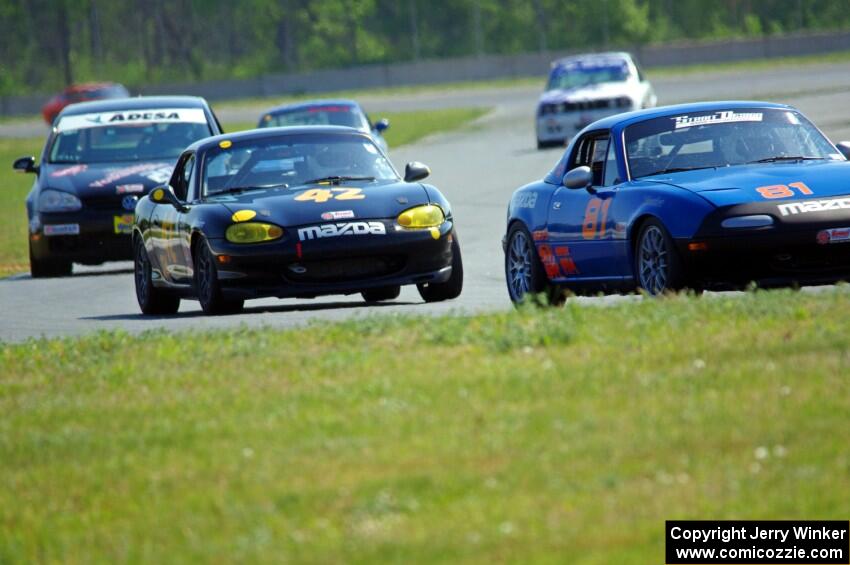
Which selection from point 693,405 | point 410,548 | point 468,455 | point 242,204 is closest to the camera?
point 410,548

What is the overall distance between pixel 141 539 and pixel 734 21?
293 ft

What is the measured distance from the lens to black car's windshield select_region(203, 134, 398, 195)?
12.7 m

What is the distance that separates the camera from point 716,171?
10773 mm

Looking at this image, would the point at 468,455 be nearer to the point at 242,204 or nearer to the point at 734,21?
the point at 242,204

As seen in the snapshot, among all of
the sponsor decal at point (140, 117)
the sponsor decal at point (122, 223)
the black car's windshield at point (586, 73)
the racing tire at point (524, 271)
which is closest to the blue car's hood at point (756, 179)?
the racing tire at point (524, 271)

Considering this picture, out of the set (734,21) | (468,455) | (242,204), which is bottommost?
(734,21)

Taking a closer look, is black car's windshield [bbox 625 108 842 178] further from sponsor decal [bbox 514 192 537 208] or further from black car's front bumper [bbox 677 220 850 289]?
black car's front bumper [bbox 677 220 850 289]

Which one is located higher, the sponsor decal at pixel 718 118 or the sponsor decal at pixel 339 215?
the sponsor decal at pixel 718 118

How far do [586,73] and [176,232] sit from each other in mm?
21734

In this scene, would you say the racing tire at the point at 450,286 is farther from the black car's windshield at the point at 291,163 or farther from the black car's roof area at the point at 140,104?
the black car's roof area at the point at 140,104

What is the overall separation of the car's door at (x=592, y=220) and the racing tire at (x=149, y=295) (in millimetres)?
3458

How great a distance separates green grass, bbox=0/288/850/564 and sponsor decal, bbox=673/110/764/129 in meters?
2.72

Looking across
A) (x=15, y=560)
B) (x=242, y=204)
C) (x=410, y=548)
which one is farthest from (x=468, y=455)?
(x=242, y=204)

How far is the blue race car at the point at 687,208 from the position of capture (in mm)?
9836
